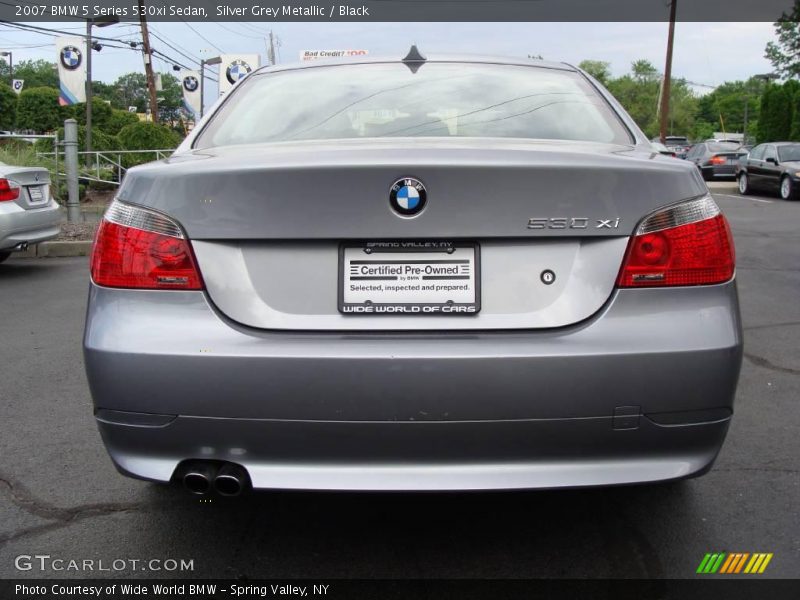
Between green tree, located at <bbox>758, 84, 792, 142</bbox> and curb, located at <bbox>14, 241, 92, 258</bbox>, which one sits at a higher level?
green tree, located at <bbox>758, 84, 792, 142</bbox>

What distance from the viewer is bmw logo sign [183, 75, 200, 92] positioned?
36.4 m

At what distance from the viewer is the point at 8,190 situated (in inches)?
343

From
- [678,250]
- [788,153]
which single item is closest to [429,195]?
[678,250]

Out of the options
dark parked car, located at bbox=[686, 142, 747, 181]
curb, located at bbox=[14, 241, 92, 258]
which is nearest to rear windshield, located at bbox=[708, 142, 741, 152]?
dark parked car, located at bbox=[686, 142, 747, 181]

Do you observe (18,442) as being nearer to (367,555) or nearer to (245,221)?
(367,555)

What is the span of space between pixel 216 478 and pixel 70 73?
896 inches

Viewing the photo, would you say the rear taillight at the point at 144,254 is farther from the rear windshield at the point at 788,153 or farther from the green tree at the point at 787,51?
the green tree at the point at 787,51

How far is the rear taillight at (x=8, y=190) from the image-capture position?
869 centimetres

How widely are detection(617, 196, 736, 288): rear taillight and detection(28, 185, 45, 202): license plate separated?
827 cm

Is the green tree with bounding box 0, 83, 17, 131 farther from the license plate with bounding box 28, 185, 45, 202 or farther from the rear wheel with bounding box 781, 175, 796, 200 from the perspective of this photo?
the license plate with bounding box 28, 185, 45, 202

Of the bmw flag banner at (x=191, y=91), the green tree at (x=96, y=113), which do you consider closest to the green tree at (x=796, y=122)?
the bmw flag banner at (x=191, y=91)

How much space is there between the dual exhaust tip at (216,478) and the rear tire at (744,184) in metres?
22.8

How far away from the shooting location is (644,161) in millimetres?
2404

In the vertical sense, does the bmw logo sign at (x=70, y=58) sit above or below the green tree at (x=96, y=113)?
above
